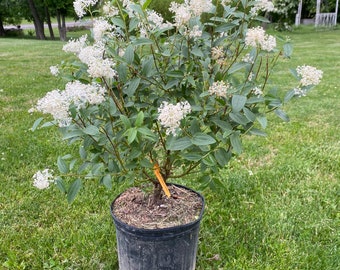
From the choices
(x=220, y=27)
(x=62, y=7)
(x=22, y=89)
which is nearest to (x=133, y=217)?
(x=220, y=27)

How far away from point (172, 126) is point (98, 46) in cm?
48

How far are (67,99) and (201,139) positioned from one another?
1.63ft

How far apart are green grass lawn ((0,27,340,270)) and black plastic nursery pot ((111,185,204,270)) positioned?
0.37m

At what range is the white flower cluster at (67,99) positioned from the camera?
1286 millimetres

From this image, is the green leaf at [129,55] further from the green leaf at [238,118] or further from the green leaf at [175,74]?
the green leaf at [238,118]

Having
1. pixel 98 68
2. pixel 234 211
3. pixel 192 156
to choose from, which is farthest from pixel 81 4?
pixel 234 211

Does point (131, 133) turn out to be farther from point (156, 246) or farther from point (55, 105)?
point (156, 246)

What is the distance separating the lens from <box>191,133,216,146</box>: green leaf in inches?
54.0

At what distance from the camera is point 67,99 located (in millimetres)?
1336

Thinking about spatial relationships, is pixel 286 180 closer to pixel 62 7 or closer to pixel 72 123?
pixel 72 123

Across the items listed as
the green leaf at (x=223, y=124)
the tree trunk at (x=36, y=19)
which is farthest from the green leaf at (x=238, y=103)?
the tree trunk at (x=36, y=19)

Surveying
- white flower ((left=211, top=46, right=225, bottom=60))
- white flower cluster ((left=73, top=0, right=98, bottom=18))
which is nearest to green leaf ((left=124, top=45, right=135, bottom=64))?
white flower cluster ((left=73, top=0, right=98, bottom=18))

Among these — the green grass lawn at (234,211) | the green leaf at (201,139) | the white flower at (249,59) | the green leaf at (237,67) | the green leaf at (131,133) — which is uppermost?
the white flower at (249,59)

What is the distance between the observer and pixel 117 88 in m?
1.57
